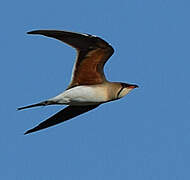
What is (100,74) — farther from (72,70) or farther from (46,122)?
(46,122)

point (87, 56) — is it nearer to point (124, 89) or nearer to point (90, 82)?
point (90, 82)

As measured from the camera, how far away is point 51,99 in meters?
13.8

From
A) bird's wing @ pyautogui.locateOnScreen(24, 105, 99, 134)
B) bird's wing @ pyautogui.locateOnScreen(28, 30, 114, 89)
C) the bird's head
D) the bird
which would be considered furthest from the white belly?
bird's wing @ pyautogui.locateOnScreen(24, 105, 99, 134)

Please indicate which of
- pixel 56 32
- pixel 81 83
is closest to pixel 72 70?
pixel 81 83

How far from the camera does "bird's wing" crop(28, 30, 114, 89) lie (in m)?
13.3

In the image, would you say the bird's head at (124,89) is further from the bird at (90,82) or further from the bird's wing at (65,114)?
the bird's wing at (65,114)

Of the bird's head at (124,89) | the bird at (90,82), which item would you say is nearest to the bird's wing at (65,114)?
the bird at (90,82)

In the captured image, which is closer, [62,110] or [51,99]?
[51,99]

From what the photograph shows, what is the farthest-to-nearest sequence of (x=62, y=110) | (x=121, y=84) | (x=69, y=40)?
(x=62, y=110)
(x=121, y=84)
(x=69, y=40)

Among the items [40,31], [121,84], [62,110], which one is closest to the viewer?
[40,31]

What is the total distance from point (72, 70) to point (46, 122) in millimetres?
1555

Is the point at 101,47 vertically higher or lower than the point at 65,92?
higher

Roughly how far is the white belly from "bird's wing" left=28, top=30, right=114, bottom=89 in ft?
0.55

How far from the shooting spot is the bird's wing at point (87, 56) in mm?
13305
